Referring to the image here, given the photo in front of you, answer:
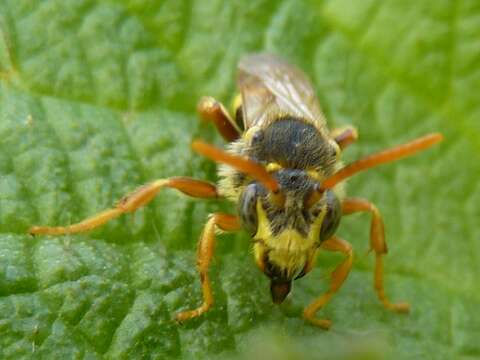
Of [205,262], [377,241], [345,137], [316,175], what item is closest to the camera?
[205,262]

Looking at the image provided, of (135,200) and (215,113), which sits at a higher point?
(215,113)

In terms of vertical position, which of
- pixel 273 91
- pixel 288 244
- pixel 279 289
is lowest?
pixel 279 289

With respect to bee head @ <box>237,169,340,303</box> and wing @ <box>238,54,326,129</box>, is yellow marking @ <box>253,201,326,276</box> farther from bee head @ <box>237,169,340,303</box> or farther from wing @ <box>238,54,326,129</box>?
wing @ <box>238,54,326,129</box>

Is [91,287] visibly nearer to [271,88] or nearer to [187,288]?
[187,288]

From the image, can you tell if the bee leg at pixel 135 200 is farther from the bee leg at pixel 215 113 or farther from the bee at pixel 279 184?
the bee leg at pixel 215 113

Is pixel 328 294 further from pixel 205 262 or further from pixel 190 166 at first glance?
pixel 190 166

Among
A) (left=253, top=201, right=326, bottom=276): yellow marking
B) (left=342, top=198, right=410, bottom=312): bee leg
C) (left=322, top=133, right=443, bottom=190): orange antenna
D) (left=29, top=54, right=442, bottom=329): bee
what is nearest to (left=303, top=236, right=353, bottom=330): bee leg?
(left=29, top=54, right=442, bottom=329): bee

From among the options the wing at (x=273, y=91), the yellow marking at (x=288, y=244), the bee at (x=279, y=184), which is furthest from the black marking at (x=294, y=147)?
the yellow marking at (x=288, y=244)

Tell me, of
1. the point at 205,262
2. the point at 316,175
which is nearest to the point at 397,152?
the point at 316,175
